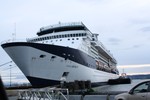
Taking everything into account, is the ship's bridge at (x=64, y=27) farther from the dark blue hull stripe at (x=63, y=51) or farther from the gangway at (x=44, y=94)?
the gangway at (x=44, y=94)

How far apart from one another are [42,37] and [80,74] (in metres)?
9.85

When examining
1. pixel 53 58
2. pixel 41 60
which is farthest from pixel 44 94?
pixel 53 58

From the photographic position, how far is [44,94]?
18.3 meters

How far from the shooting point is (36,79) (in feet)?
133

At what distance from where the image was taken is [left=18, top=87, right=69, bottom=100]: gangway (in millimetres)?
17547

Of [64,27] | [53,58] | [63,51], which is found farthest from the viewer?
[64,27]

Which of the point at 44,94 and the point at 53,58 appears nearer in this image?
the point at 44,94

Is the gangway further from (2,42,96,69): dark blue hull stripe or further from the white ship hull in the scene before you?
(2,42,96,69): dark blue hull stripe

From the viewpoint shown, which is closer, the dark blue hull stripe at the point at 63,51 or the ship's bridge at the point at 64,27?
the dark blue hull stripe at the point at 63,51

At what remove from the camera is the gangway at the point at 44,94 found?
57.6 feet

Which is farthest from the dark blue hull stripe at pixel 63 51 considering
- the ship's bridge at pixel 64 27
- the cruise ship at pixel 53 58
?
the ship's bridge at pixel 64 27

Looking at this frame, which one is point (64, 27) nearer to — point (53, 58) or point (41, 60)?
point (53, 58)

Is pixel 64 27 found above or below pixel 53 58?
above

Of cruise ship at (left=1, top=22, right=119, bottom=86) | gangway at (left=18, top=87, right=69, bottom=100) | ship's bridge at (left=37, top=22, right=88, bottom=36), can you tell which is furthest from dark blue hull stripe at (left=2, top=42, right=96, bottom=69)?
gangway at (left=18, top=87, right=69, bottom=100)
